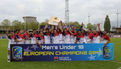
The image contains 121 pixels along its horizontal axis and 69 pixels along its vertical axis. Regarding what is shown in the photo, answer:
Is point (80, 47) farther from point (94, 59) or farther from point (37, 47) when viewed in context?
point (37, 47)

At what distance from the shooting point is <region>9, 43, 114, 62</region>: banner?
30.2 ft

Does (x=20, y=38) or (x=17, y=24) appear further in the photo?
(x=17, y=24)

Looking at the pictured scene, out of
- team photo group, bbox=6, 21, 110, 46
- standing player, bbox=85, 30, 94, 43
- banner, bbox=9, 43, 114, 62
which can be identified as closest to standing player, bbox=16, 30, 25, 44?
team photo group, bbox=6, 21, 110, 46

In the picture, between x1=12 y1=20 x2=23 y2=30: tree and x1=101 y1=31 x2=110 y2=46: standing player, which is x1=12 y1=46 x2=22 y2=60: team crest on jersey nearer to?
x1=101 y1=31 x2=110 y2=46: standing player

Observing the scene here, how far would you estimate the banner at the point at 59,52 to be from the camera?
9.20 m

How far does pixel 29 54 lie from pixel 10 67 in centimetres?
170

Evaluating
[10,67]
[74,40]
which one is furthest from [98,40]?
[10,67]

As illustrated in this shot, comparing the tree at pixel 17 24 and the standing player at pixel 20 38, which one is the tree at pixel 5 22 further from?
the standing player at pixel 20 38

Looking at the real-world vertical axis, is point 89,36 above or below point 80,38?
above

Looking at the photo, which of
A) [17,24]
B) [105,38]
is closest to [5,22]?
[17,24]

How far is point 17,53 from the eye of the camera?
921 centimetres

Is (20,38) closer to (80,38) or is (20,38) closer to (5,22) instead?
(80,38)

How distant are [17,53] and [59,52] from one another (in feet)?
8.76

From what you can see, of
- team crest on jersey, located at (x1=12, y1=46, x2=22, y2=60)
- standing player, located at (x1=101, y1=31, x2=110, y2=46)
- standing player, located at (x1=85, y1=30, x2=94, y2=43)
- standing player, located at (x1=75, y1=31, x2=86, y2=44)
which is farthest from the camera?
standing player, located at (x1=85, y1=30, x2=94, y2=43)
